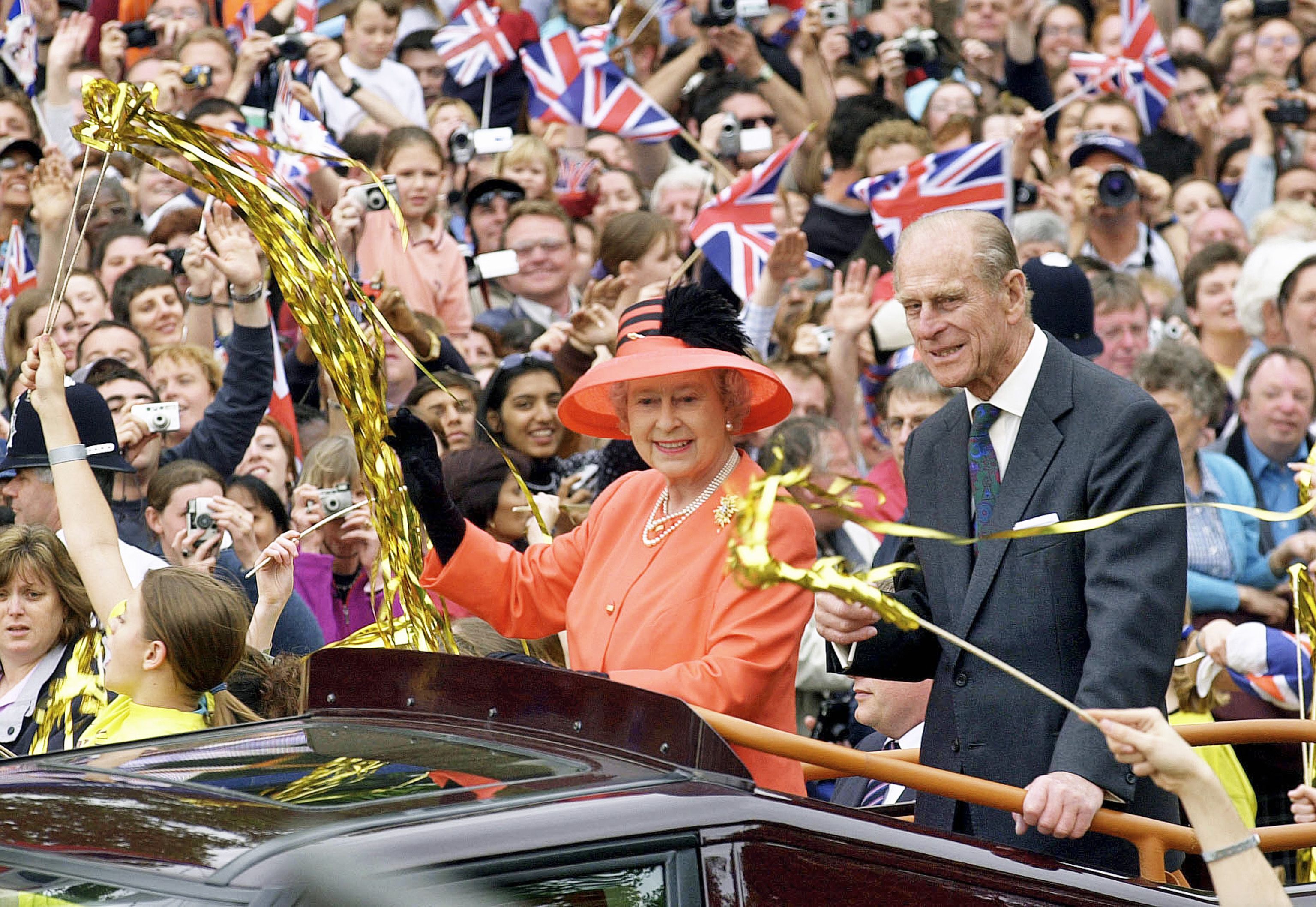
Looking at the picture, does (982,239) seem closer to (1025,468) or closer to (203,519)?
(1025,468)

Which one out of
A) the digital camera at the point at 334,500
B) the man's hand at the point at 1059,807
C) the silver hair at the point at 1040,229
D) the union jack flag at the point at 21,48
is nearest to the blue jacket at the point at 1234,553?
the silver hair at the point at 1040,229

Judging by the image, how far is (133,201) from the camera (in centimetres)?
895

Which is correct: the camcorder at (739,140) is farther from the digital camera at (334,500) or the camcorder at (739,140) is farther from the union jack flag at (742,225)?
the digital camera at (334,500)

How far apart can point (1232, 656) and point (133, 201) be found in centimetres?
606

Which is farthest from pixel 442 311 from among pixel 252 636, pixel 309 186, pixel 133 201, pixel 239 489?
pixel 252 636

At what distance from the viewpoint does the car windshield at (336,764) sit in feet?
7.85

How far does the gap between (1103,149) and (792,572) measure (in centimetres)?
749

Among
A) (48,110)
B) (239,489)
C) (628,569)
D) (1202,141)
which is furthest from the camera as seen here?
(1202,141)

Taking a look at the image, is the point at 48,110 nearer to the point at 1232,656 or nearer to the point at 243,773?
the point at 1232,656

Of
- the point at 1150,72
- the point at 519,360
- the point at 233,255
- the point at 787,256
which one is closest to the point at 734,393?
the point at 233,255

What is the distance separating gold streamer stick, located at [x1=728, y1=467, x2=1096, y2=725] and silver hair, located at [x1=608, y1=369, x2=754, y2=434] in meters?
1.05

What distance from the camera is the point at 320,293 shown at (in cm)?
390

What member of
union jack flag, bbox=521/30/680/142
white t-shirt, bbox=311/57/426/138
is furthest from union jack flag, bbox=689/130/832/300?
white t-shirt, bbox=311/57/426/138

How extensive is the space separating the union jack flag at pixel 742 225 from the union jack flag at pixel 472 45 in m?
2.82
